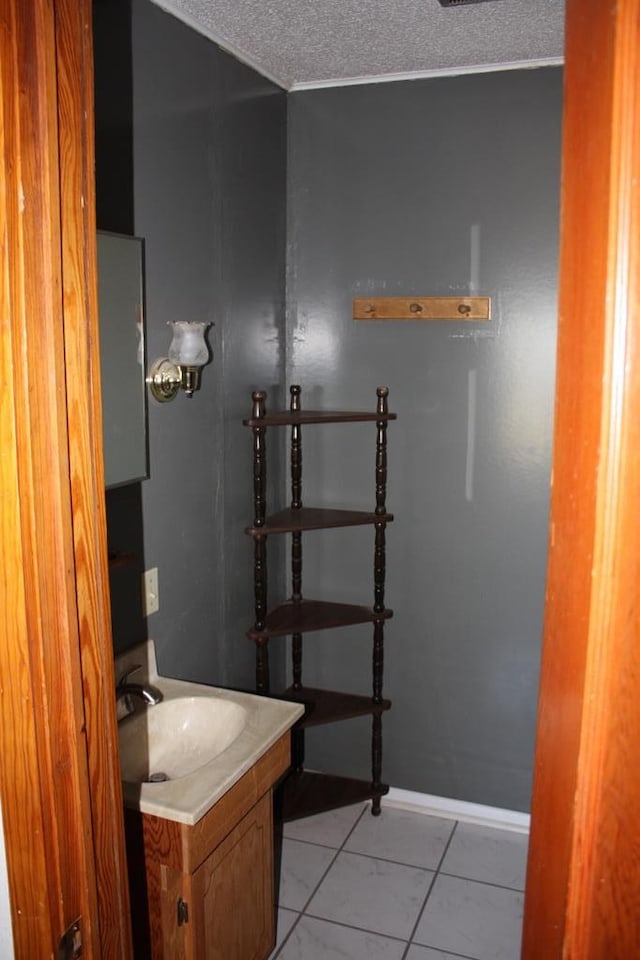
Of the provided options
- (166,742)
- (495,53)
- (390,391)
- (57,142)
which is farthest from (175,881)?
(495,53)

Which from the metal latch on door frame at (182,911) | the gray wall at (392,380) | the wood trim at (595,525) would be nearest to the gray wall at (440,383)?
the gray wall at (392,380)

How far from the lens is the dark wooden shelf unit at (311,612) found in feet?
8.68

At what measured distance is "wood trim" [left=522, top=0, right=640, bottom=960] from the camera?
0.63 meters

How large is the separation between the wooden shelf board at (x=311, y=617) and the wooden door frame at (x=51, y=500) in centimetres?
162

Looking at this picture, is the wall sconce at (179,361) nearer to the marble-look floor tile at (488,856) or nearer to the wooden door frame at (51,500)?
the wooden door frame at (51,500)

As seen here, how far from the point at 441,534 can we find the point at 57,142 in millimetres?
2162

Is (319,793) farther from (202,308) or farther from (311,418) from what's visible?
(202,308)

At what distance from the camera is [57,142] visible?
37.2 inches

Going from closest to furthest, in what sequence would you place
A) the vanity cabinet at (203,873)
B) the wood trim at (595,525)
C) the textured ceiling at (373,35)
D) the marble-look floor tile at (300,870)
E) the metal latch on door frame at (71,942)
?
1. the wood trim at (595,525)
2. the metal latch on door frame at (71,942)
3. the vanity cabinet at (203,873)
4. the textured ceiling at (373,35)
5. the marble-look floor tile at (300,870)

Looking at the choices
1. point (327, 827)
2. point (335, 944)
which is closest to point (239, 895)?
point (335, 944)

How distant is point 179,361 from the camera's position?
2199 millimetres

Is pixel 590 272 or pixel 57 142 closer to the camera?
pixel 590 272

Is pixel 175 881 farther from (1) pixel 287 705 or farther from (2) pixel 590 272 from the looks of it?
(2) pixel 590 272

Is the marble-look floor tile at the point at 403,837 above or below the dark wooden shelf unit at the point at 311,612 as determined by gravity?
below
